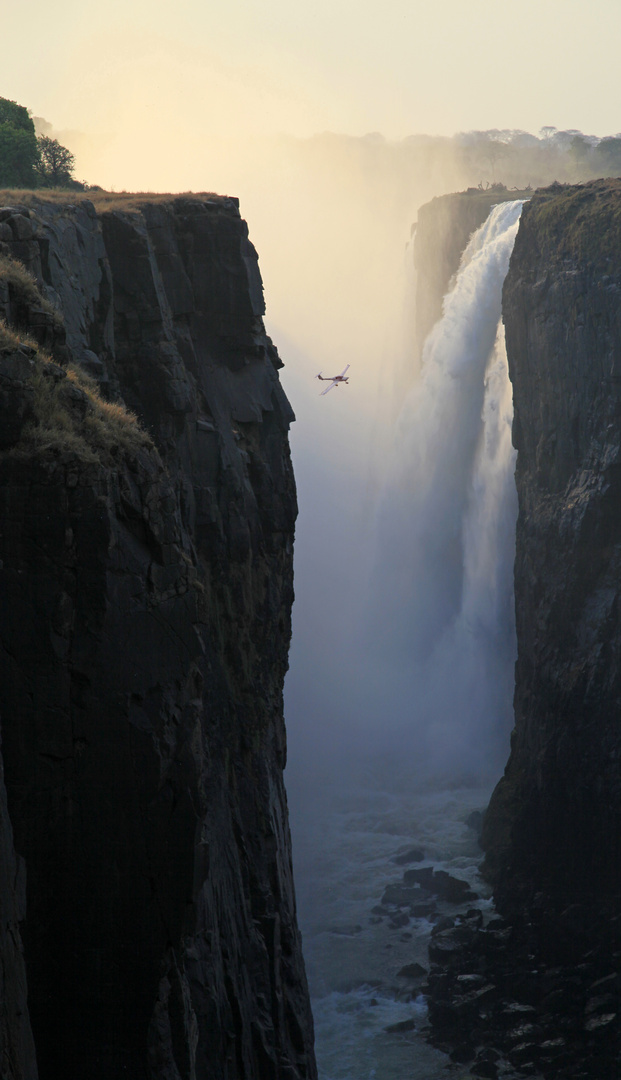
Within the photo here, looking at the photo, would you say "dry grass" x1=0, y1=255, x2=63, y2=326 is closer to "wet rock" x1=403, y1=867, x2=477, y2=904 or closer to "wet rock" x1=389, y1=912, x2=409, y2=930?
"wet rock" x1=389, y1=912, x2=409, y2=930

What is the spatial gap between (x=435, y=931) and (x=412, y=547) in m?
30.8

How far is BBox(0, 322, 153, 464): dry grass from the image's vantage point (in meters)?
11.5

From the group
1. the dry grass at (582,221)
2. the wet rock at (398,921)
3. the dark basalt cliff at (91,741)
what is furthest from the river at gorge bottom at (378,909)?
the dry grass at (582,221)

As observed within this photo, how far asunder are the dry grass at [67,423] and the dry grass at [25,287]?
1.06 m

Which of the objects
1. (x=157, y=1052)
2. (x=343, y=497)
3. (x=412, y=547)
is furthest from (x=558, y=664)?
(x=343, y=497)

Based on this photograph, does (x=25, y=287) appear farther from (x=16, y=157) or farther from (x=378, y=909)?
(x=378, y=909)

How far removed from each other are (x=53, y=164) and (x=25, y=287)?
84.3 feet

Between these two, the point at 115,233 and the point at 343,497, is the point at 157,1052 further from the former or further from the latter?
the point at 343,497

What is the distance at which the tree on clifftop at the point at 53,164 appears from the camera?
34.2 meters

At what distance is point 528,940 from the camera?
36.7 m

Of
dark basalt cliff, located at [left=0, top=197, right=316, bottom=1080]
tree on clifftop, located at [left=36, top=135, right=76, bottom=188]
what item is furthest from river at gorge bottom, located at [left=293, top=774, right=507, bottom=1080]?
tree on clifftop, located at [left=36, top=135, right=76, bottom=188]

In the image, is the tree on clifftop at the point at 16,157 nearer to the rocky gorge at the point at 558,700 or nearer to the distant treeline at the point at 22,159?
the distant treeline at the point at 22,159

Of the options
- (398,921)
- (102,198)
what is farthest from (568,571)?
(102,198)

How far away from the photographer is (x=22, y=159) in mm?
31812
